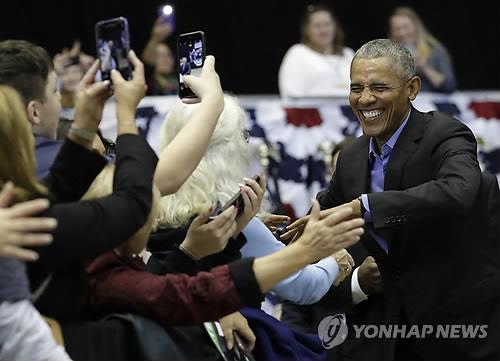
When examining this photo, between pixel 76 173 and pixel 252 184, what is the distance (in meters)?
0.66

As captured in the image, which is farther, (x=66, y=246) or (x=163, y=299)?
(x=163, y=299)

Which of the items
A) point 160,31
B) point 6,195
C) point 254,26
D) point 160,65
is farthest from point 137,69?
point 254,26

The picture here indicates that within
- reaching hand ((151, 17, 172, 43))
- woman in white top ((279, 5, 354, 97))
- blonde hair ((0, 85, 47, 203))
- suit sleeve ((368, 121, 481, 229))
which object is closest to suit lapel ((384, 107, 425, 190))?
suit sleeve ((368, 121, 481, 229))

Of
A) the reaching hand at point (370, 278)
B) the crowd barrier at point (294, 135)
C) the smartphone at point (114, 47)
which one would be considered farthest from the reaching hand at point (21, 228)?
the crowd barrier at point (294, 135)

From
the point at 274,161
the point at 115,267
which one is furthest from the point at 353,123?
the point at 115,267

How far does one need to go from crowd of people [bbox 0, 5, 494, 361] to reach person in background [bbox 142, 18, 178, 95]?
3.92m

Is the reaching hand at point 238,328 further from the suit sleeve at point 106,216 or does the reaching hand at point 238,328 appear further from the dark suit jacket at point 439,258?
the suit sleeve at point 106,216

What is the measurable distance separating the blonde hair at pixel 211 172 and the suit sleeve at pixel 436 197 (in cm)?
51

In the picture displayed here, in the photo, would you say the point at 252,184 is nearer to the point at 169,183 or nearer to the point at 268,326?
the point at 169,183

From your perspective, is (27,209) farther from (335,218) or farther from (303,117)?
(303,117)

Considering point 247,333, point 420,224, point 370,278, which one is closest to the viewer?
point 247,333

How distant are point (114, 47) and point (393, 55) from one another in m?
1.58

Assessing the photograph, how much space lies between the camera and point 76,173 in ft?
9.34

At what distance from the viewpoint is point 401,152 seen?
13.4 feet
